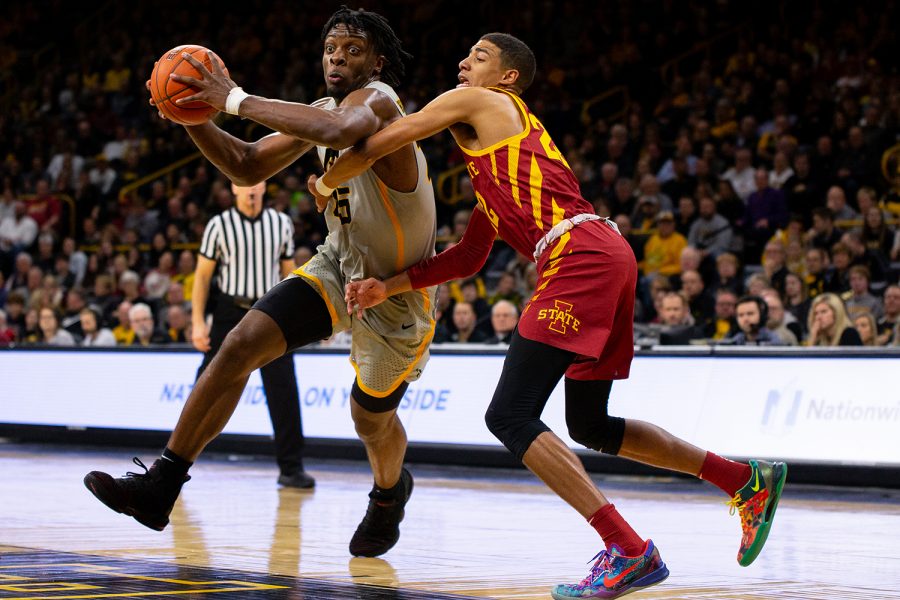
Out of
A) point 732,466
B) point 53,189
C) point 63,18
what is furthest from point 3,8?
point 732,466

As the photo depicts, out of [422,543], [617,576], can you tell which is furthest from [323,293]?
[617,576]

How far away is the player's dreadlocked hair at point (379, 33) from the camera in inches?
194

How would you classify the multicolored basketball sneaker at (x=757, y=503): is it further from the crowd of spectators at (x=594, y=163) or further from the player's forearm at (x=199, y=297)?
the crowd of spectators at (x=594, y=163)

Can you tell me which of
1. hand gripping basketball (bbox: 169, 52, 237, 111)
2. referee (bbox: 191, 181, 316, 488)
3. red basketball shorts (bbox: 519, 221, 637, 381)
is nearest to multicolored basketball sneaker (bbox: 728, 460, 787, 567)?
red basketball shorts (bbox: 519, 221, 637, 381)

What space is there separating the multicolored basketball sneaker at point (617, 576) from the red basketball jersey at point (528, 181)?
1.05 metres

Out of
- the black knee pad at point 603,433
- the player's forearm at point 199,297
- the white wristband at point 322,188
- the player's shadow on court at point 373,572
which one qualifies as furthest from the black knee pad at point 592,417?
the player's forearm at point 199,297

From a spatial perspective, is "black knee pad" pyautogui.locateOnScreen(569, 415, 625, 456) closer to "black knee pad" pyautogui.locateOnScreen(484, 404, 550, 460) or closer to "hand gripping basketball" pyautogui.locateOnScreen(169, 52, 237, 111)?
"black knee pad" pyautogui.locateOnScreen(484, 404, 550, 460)

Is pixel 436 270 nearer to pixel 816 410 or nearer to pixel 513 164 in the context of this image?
pixel 513 164

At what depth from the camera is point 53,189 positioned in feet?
62.7

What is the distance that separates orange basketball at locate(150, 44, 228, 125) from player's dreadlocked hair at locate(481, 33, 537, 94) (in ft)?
3.18

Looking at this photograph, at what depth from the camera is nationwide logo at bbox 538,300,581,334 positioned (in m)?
4.10

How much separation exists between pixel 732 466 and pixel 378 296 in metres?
1.38

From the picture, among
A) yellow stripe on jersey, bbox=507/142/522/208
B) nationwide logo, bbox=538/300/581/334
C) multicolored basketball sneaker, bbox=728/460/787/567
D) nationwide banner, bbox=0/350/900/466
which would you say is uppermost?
yellow stripe on jersey, bbox=507/142/522/208

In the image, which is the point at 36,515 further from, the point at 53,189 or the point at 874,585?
the point at 53,189
